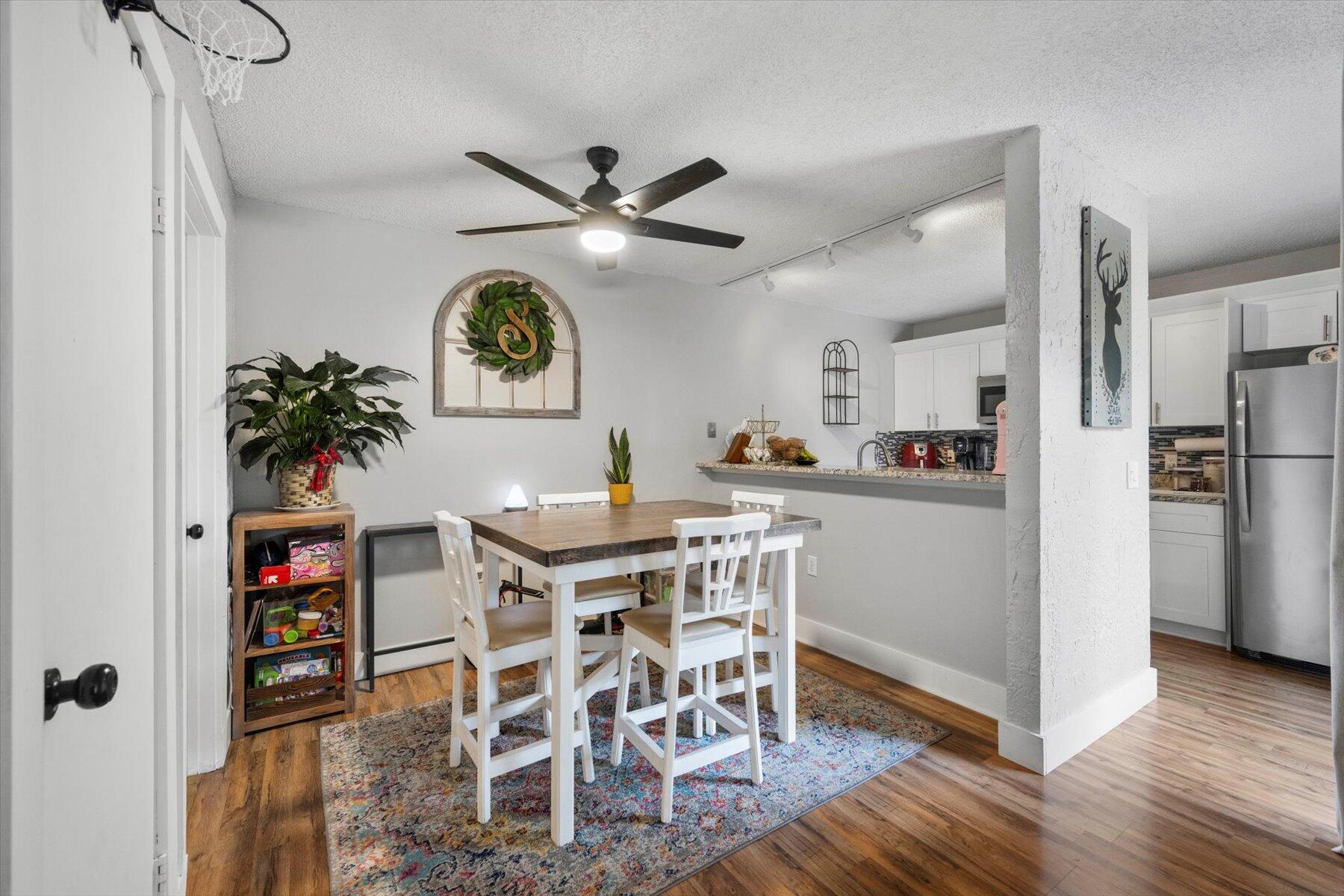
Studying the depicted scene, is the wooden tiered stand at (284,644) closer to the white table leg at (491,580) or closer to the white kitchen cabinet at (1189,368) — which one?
the white table leg at (491,580)

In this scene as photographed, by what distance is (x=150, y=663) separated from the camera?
1.29m

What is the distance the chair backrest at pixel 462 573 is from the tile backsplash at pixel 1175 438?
4.30 m

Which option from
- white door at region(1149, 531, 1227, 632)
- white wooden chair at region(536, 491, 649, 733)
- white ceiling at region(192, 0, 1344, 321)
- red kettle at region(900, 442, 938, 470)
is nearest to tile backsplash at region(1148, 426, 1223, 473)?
white door at region(1149, 531, 1227, 632)

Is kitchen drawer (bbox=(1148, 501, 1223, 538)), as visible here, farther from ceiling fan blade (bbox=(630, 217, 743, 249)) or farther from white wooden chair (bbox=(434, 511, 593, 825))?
white wooden chair (bbox=(434, 511, 593, 825))

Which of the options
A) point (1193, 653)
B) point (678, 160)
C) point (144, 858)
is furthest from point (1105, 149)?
point (144, 858)

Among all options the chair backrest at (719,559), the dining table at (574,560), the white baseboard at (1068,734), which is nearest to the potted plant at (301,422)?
the dining table at (574,560)

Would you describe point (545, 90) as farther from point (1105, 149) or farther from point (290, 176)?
point (1105, 149)

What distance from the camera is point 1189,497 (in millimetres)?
3604

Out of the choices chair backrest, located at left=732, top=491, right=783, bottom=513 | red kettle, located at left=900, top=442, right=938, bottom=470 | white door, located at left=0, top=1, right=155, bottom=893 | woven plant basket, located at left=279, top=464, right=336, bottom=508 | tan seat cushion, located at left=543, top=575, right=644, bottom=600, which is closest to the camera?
white door, located at left=0, top=1, right=155, bottom=893

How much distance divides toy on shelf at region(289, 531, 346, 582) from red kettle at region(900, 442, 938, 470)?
376 centimetres

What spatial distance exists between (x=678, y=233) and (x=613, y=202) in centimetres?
33

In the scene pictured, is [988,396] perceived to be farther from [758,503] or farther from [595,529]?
[595,529]

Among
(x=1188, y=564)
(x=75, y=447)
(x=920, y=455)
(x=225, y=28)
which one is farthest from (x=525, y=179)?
(x=1188, y=564)

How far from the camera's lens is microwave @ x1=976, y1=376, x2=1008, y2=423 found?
4.86 meters
